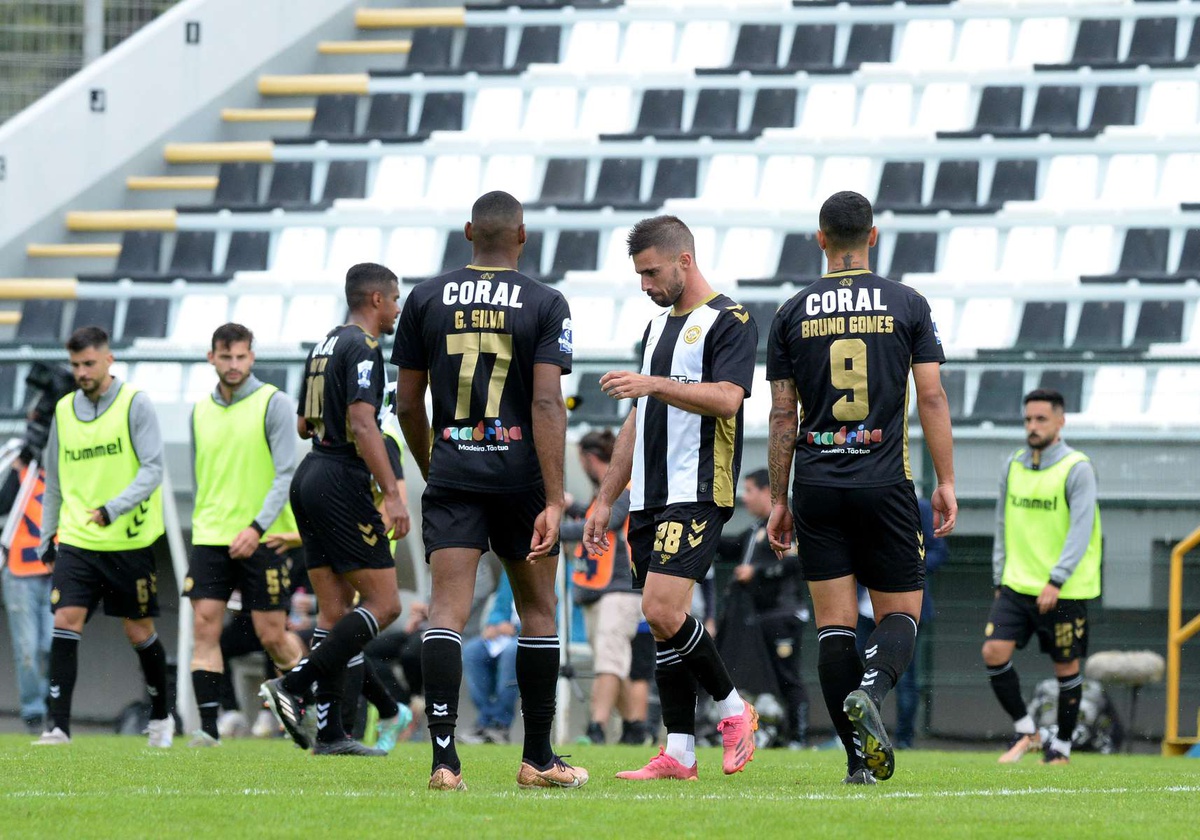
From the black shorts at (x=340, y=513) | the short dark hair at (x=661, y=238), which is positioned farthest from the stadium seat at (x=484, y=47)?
the short dark hair at (x=661, y=238)

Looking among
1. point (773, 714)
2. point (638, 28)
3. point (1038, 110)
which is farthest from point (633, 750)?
point (638, 28)

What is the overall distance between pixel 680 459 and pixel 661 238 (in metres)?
0.80

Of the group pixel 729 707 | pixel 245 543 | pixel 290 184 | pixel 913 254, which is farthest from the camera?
pixel 290 184

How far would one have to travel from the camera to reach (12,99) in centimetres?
1952

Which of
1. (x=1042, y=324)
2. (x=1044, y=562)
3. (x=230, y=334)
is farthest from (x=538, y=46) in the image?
(x=1044, y=562)

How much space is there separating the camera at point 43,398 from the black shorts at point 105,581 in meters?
2.13

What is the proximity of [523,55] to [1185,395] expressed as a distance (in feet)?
32.2

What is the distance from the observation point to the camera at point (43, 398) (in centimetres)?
1157

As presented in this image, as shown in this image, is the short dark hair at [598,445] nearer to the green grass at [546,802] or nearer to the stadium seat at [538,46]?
the green grass at [546,802]

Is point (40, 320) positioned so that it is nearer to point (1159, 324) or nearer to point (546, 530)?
point (1159, 324)

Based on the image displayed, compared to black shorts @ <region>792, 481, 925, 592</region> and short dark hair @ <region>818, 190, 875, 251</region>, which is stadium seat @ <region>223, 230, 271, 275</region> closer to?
short dark hair @ <region>818, 190, 875, 251</region>

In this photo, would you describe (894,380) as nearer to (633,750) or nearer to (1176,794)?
(1176,794)

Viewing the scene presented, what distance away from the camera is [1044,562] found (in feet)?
33.9

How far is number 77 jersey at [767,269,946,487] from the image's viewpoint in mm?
6422
